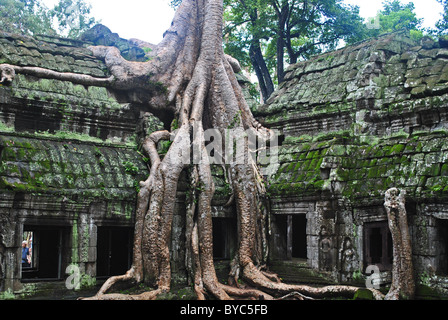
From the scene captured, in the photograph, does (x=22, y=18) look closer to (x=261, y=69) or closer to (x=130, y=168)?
(x=261, y=69)

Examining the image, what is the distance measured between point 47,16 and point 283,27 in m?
8.88

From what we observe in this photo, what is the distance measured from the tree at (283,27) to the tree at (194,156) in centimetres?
640

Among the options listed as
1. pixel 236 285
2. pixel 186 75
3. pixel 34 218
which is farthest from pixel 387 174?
pixel 34 218

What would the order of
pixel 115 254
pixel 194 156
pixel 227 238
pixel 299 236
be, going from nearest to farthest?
pixel 194 156
pixel 227 238
pixel 115 254
pixel 299 236

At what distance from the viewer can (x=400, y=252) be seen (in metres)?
8.03

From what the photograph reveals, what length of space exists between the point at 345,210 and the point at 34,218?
5.01 m

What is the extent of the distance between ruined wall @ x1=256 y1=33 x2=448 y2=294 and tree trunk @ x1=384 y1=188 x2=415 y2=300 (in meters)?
0.23

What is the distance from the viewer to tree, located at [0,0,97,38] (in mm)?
19781

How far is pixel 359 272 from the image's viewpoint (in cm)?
898

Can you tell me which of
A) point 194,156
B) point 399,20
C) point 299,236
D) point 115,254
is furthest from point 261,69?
point 115,254

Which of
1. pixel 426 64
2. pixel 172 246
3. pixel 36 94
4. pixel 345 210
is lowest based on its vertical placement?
pixel 172 246

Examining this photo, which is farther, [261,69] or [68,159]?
[261,69]

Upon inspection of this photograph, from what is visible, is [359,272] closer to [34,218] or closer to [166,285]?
[166,285]

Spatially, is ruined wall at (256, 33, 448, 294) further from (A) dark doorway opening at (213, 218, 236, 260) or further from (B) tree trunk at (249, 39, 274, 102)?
(B) tree trunk at (249, 39, 274, 102)
